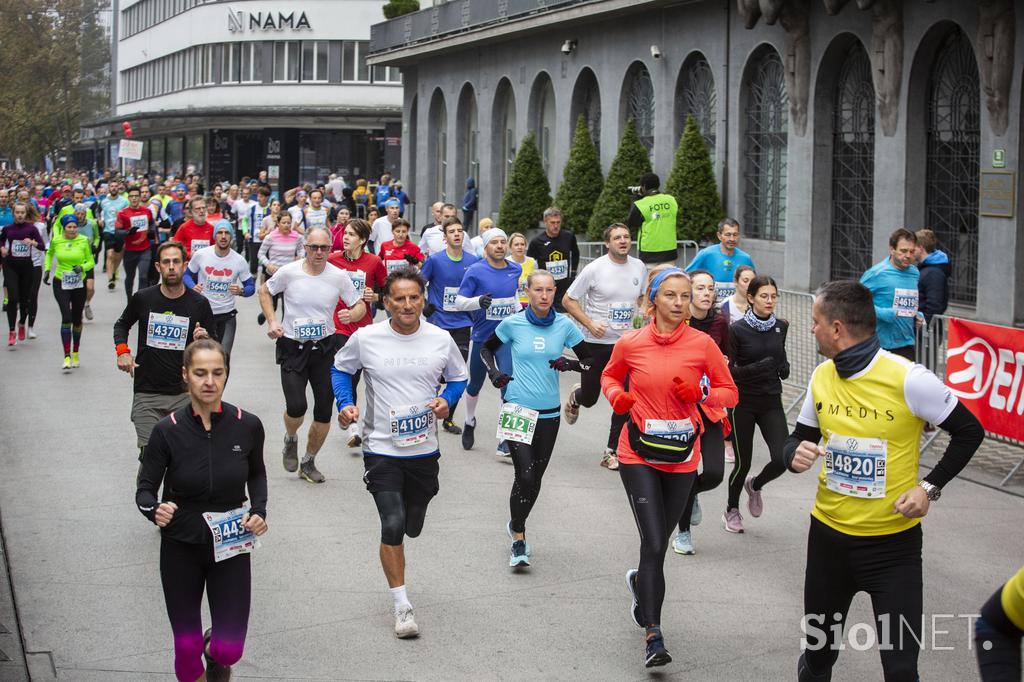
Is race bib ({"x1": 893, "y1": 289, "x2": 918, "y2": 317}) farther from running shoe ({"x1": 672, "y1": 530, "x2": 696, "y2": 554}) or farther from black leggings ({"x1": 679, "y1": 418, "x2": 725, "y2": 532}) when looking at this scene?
black leggings ({"x1": 679, "y1": 418, "x2": 725, "y2": 532})

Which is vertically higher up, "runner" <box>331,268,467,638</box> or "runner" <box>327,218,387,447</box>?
"runner" <box>327,218,387,447</box>

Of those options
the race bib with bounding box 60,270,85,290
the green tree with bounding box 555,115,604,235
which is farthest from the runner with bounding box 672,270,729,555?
the green tree with bounding box 555,115,604,235

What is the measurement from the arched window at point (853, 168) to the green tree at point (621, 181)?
4.60 metres

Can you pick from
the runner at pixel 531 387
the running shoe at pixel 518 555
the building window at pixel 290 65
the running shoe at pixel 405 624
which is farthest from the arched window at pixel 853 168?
the building window at pixel 290 65

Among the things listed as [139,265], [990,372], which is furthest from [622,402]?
[139,265]

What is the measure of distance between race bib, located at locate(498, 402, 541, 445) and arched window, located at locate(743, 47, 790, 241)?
17987mm

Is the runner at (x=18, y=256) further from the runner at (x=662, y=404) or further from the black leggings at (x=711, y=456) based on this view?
the runner at (x=662, y=404)

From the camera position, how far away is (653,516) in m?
7.23

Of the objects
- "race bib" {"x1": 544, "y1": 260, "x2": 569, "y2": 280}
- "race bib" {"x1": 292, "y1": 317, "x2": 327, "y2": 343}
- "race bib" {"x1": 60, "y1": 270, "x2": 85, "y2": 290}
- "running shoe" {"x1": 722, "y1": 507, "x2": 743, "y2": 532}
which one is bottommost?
"running shoe" {"x1": 722, "y1": 507, "x2": 743, "y2": 532}

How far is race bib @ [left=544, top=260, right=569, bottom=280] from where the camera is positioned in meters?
17.6

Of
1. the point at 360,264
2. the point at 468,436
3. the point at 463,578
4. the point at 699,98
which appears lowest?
the point at 463,578

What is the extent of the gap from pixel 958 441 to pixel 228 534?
2899mm

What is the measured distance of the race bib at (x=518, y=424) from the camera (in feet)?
29.6

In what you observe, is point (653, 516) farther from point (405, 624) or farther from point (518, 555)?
point (518, 555)
